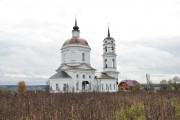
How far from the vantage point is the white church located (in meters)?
55.8

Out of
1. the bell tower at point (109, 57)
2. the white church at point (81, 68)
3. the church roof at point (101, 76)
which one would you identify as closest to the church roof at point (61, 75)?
the white church at point (81, 68)

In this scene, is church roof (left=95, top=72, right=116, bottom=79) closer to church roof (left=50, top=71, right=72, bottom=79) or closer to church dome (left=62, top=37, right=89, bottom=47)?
church dome (left=62, top=37, right=89, bottom=47)

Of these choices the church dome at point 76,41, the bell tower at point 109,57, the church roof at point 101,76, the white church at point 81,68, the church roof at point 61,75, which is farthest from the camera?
the bell tower at point 109,57

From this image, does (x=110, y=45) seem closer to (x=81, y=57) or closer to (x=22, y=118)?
(x=81, y=57)

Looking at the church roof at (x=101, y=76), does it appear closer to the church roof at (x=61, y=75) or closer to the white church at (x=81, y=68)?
the white church at (x=81, y=68)

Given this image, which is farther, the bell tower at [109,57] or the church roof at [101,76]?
the bell tower at [109,57]

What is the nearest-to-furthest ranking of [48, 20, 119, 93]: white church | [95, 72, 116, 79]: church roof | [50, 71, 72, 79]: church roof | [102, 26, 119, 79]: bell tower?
[50, 71, 72, 79]: church roof, [48, 20, 119, 93]: white church, [95, 72, 116, 79]: church roof, [102, 26, 119, 79]: bell tower

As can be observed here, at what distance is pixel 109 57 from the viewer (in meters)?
66.9

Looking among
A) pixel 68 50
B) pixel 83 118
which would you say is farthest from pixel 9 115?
pixel 68 50

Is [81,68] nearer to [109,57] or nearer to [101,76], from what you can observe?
[101,76]

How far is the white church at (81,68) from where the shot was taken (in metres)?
55.8

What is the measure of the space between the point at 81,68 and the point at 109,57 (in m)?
11.4

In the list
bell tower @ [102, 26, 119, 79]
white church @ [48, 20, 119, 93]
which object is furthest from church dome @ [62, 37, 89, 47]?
bell tower @ [102, 26, 119, 79]

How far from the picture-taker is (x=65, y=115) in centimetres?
539
